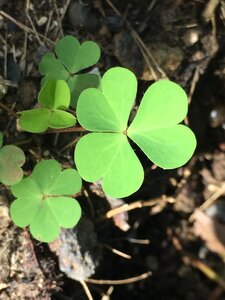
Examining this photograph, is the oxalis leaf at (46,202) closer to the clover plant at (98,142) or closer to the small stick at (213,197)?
the clover plant at (98,142)

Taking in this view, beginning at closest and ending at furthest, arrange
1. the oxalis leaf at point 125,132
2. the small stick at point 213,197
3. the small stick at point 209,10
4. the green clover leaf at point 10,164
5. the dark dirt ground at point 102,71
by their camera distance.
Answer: the oxalis leaf at point 125,132 < the green clover leaf at point 10,164 < the dark dirt ground at point 102,71 < the small stick at point 209,10 < the small stick at point 213,197

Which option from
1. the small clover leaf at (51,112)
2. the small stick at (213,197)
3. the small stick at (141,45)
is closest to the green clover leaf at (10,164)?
the small clover leaf at (51,112)

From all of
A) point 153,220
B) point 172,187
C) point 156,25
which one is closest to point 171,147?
point 156,25

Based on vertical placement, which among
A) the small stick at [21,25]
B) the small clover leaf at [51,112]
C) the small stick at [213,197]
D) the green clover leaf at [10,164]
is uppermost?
the small stick at [21,25]

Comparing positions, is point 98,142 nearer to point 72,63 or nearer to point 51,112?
point 51,112

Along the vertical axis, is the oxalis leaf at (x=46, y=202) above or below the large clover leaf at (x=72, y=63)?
below

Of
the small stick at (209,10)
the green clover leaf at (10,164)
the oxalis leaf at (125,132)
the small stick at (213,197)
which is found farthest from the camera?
the small stick at (213,197)

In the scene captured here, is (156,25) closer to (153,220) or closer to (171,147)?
(171,147)
